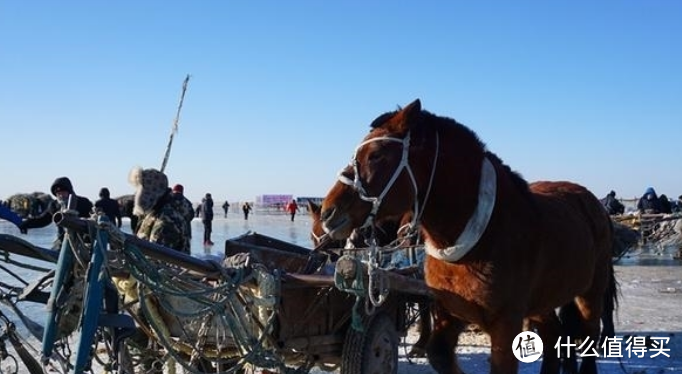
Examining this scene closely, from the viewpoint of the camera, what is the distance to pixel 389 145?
3893 mm

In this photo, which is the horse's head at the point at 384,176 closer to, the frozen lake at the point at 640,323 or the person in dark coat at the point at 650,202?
the frozen lake at the point at 640,323

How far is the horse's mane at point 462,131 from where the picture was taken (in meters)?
4.11

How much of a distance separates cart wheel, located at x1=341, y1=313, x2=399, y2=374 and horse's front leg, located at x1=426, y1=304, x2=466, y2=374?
636mm

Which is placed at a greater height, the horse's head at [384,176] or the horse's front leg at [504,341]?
the horse's head at [384,176]

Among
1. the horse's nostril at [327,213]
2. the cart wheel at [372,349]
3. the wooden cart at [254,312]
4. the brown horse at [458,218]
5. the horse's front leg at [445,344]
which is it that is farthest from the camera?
the cart wheel at [372,349]

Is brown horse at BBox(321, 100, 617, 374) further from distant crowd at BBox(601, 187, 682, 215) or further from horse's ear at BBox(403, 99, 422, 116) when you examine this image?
distant crowd at BBox(601, 187, 682, 215)

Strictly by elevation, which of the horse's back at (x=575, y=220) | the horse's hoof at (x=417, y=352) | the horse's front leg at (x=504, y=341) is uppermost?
the horse's back at (x=575, y=220)

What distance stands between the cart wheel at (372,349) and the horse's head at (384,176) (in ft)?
4.85

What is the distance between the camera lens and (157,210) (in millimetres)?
5539

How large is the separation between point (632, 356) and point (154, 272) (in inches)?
216

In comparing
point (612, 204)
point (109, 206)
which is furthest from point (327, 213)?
point (612, 204)

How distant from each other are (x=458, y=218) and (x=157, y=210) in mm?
2490

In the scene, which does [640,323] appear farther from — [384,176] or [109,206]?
[109,206]

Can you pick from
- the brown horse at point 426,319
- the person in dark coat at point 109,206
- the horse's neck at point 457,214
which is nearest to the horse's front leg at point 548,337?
the brown horse at point 426,319
